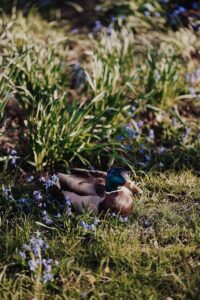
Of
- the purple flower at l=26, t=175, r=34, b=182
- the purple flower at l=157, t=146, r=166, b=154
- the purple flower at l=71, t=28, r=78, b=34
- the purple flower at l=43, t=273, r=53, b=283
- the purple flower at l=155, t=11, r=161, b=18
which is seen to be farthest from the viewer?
the purple flower at l=155, t=11, r=161, b=18

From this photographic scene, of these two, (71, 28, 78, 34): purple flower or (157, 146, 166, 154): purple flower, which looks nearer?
(157, 146, 166, 154): purple flower

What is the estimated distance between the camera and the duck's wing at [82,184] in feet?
10.8

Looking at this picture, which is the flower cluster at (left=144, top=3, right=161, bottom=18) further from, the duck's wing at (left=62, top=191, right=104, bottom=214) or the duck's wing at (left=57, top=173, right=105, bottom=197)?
the duck's wing at (left=62, top=191, right=104, bottom=214)

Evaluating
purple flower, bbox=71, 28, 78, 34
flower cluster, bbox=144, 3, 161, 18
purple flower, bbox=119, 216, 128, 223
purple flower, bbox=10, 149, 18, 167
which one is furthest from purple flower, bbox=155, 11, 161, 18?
purple flower, bbox=119, 216, 128, 223

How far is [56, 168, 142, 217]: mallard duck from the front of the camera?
3.21m

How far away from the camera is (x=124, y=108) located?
4.12 metres

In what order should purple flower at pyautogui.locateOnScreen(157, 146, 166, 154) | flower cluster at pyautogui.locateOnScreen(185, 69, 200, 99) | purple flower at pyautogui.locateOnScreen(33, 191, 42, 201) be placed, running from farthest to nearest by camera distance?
flower cluster at pyautogui.locateOnScreen(185, 69, 200, 99), purple flower at pyautogui.locateOnScreen(157, 146, 166, 154), purple flower at pyautogui.locateOnScreen(33, 191, 42, 201)

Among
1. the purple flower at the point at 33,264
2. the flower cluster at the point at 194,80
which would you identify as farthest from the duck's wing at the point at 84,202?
the flower cluster at the point at 194,80

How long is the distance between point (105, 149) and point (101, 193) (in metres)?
0.64

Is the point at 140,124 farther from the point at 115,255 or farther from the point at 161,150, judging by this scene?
the point at 115,255

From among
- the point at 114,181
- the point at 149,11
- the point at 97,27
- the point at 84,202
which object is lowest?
the point at 84,202

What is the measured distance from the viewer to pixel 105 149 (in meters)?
3.85

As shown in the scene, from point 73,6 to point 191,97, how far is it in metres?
2.05

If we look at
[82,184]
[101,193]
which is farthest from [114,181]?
[82,184]
